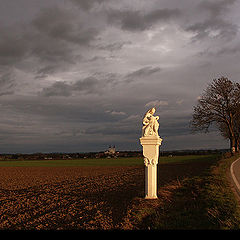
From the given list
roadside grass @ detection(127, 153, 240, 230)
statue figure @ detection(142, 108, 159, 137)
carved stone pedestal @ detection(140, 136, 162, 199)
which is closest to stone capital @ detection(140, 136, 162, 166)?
carved stone pedestal @ detection(140, 136, 162, 199)

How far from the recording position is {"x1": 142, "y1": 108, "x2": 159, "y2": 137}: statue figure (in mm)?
11406

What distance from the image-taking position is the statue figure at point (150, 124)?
37.4 ft

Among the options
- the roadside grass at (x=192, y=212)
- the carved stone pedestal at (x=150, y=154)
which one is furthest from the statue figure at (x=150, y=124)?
the roadside grass at (x=192, y=212)

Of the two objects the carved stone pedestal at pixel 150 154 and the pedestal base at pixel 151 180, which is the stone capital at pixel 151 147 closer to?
the carved stone pedestal at pixel 150 154

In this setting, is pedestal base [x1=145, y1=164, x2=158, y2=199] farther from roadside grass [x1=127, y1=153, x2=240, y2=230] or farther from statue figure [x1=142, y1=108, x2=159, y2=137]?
statue figure [x1=142, y1=108, x2=159, y2=137]

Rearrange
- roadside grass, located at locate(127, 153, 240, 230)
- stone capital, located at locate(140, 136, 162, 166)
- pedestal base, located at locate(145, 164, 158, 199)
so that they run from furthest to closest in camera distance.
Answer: pedestal base, located at locate(145, 164, 158, 199), stone capital, located at locate(140, 136, 162, 166), roadside grass, located at locate(127, 153, 240, 230)

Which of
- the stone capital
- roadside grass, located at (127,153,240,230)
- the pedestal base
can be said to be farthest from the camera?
the pedestal base

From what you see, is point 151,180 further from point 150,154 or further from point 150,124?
point 150,124

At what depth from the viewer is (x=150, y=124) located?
11.5 m

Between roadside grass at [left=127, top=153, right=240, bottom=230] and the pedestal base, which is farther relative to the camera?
the pedestal base

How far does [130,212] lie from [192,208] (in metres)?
2.30

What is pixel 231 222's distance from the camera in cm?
761

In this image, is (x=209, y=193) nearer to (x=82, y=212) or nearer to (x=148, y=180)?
(x=148, y=180)

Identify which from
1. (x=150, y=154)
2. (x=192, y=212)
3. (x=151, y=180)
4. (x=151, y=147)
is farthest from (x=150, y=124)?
(x=192, y=212)
